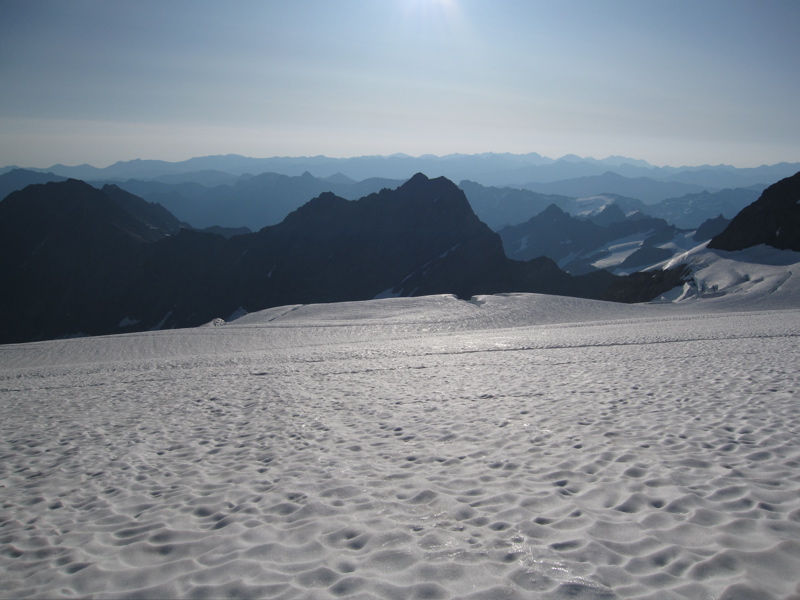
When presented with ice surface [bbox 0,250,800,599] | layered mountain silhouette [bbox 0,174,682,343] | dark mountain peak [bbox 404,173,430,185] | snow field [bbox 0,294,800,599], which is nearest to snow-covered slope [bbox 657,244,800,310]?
ice surface [bbox 0,250,800,599]

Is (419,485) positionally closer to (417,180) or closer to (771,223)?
(771,223)

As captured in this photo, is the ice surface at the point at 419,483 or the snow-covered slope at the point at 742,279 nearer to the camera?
the ice surface at the point at 419,483

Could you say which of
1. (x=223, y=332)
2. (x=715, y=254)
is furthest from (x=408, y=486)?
(x=715, y=254)

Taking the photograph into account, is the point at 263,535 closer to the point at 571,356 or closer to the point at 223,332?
the point at 571,356

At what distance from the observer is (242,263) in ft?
414

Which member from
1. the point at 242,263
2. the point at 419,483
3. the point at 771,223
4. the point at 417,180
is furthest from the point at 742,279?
the point at 242,263

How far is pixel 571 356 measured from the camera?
16125mm

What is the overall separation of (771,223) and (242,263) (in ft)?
377

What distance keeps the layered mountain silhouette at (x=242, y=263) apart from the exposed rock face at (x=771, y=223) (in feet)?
103

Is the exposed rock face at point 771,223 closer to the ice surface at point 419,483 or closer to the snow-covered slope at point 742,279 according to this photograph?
the snow-covered slope at point 742,279

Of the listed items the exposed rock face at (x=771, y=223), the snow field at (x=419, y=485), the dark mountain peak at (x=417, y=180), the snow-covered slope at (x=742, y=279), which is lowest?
the snow field at (x=419, y=485)

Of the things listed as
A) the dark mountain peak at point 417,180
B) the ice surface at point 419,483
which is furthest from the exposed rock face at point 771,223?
the dark mountain peak at point 417,180

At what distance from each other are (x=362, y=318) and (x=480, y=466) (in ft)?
100

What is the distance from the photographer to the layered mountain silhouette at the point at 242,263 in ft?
339
